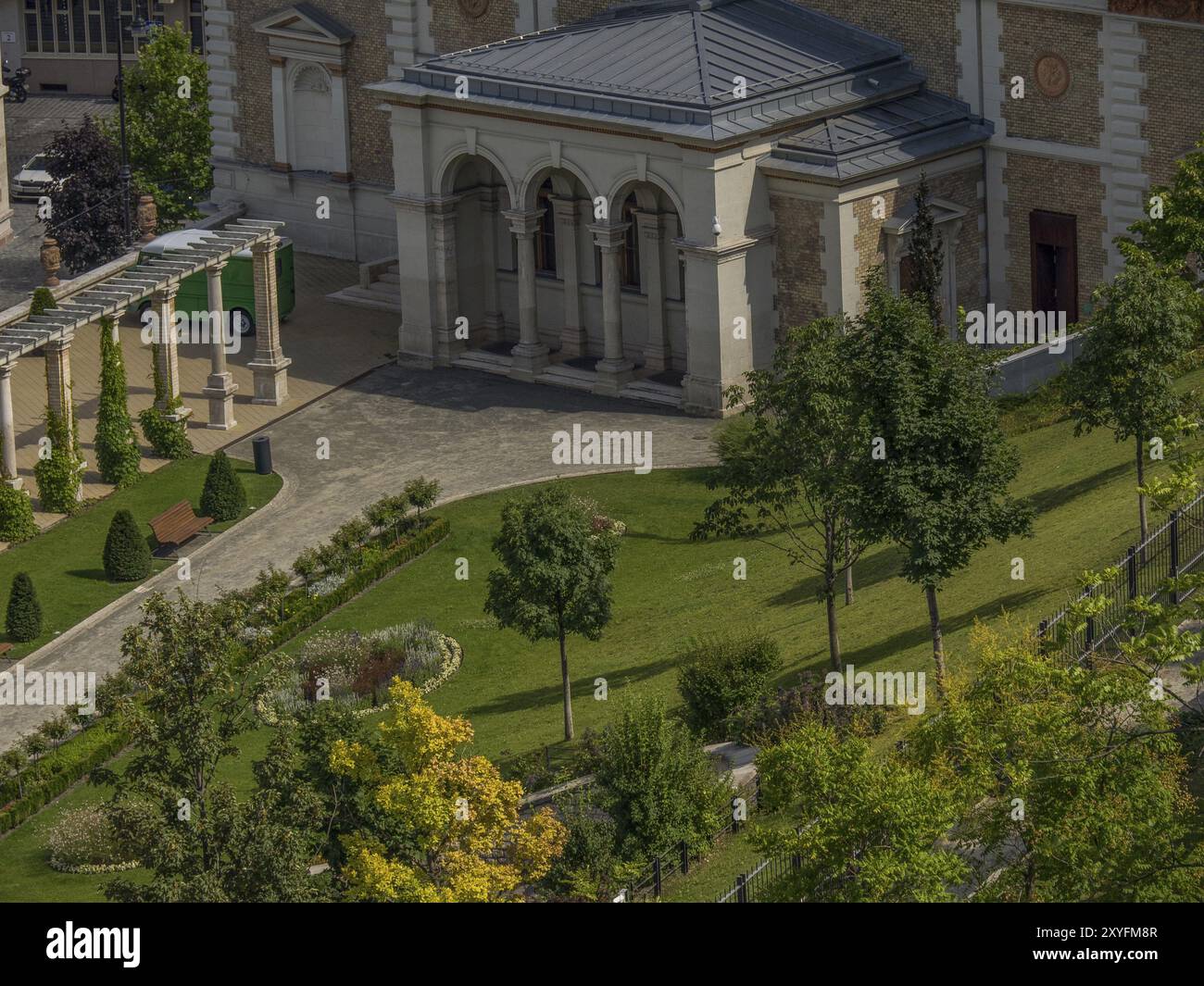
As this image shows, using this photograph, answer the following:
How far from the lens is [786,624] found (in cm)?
4869

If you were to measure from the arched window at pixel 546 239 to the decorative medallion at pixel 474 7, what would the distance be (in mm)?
8692

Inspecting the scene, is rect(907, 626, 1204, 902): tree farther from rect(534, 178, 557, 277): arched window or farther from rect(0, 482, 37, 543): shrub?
rect(534, 178, 557, 277): arched window

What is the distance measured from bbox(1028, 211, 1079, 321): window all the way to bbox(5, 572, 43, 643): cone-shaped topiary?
28.7m

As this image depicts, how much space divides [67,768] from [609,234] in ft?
80.7

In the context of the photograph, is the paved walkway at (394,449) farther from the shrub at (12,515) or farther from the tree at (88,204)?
the tree at (88,204)

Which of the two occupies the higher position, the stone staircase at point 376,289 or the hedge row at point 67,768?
the stone staircase at point 376,289

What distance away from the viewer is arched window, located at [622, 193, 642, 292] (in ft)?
218

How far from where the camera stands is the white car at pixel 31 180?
85.9m

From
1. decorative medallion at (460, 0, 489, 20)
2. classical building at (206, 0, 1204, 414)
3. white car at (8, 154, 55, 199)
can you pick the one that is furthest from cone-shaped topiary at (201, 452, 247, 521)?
white car at (8, 154, 55, 199)

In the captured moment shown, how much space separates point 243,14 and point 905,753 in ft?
170

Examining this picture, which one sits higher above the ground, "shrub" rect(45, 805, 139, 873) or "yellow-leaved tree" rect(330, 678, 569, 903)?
"yellow-leaved tree" rect(330, 678, 569, 903)

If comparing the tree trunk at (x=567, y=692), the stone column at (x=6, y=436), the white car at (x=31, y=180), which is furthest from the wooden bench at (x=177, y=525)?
the white car at (x=31, y=180)
